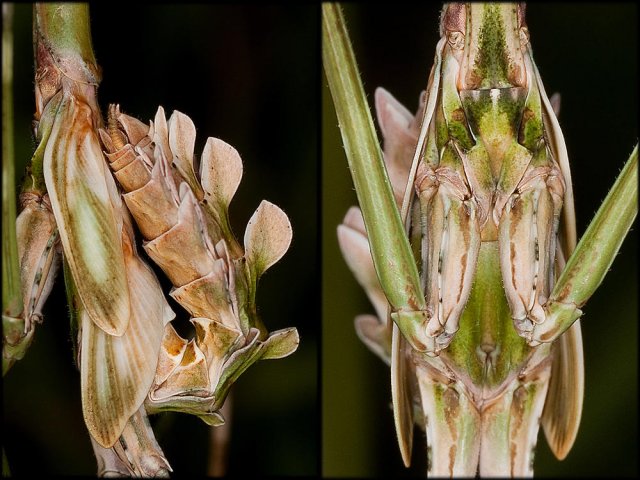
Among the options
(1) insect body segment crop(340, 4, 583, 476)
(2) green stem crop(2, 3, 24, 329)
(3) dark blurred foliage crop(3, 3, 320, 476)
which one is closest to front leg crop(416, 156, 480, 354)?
(1) insect body segment crop(340, 4, 583, 476)

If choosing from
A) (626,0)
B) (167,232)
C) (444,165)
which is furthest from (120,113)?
(626,0)

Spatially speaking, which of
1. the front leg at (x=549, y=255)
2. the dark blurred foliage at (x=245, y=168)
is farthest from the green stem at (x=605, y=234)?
the dark blurred foliage at (x=245, y=168)

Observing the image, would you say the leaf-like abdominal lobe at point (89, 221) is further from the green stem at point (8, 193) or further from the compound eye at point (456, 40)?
the compound eye at point (456, 40)

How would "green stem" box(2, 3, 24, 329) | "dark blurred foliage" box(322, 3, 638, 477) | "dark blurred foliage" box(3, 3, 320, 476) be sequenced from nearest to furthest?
"green stem" box(2, 3, 24, 329) → "dark blurred foliage" box(3, 3, 320, 476) → "dark blurred foliage" box(322, 3, 638, 477)

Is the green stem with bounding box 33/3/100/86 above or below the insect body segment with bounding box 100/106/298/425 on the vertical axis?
above

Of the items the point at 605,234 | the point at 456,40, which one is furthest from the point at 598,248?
the point at 456,40

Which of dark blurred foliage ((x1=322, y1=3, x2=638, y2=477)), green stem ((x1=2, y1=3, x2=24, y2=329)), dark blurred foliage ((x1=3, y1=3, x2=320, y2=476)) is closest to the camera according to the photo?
green stem ((x1=2, y1=3, x2=24, y2=329))

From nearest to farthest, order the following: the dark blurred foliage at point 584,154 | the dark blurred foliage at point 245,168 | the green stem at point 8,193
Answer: the green stem at point 8,193
the dark blurred foliage at point 245,168
the dark blurred foliage at point 584,154

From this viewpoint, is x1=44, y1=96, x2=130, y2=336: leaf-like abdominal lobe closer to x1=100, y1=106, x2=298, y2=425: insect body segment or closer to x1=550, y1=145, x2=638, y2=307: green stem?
x1=100, y1=106, x2=298, y2=425: insect body segment
